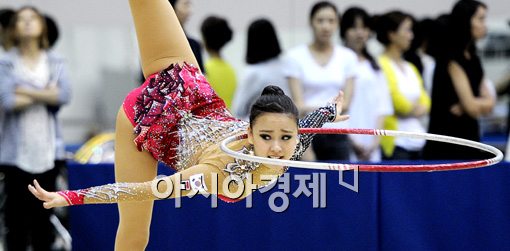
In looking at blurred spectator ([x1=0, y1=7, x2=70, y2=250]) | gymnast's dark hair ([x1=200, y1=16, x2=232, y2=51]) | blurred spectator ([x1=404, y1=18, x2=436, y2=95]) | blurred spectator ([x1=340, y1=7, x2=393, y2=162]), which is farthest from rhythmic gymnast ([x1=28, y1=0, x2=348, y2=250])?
blurred spectator ([x1=404, y1=18, x2=436, y2=95])

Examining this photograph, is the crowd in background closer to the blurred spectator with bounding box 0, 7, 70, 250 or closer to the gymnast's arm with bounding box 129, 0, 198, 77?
the blurred spectator with bounding box 0, 7, 70, 250

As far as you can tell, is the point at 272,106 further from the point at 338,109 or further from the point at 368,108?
the point at 368,108

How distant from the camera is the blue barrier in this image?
5.57 metres

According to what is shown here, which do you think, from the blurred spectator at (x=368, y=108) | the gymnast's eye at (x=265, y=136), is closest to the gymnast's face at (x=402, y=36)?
the blurred spectator at (x=368, y=108)

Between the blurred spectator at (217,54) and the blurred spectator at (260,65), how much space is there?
62 cm

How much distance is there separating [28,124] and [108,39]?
11.7 ft

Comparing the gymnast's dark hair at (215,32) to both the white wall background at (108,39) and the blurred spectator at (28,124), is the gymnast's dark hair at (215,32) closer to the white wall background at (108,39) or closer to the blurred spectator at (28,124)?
the blurred spectator at (28,124)

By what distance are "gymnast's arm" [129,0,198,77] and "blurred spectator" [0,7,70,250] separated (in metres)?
1.57

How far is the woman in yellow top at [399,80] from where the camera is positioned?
23.1ft

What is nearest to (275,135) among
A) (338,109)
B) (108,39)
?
(338,109)

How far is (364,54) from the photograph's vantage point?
725 centimetres

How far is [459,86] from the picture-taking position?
20.2ft

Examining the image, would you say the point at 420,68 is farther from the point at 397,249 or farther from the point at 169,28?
the point at 169,28

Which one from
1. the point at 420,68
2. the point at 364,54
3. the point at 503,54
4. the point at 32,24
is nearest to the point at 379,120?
the point at 364,54
